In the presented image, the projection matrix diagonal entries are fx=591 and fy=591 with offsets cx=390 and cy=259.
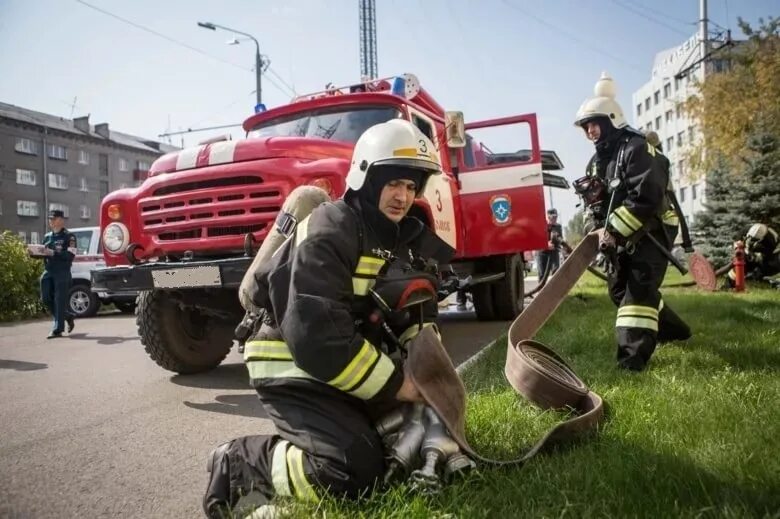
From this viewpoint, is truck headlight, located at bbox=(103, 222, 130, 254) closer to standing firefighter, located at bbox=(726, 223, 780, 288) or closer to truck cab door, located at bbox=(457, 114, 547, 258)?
truck cab door, located at bbox=(457, 114, 547, 258)

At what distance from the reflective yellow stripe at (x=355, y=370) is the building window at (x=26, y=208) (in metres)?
42.6

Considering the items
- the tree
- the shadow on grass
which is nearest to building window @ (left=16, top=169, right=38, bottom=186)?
the shadow on grass

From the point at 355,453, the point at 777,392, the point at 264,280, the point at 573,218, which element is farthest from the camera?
the point at 573,218

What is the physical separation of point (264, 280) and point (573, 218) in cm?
9235

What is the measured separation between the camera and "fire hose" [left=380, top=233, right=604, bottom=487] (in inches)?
84.8

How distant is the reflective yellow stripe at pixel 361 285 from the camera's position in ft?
7.48

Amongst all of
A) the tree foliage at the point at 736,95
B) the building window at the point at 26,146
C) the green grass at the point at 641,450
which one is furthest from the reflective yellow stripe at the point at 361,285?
the building window at the point at 26,146

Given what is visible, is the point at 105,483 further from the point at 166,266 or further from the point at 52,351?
the point at 52,351

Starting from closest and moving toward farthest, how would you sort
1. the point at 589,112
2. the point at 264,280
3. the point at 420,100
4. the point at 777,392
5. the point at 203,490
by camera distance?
the point at 264,280, the point at 203,490, the point at 777,392, the point at 589,112, the point at 420,100

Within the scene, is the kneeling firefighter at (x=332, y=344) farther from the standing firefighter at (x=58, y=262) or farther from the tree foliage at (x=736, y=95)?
the tree foliage at (x=736, y=95)

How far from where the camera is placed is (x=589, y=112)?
421 cm

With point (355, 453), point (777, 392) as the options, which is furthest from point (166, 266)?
point (777, 392)

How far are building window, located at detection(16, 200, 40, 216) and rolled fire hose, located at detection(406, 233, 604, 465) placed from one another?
42.0 m

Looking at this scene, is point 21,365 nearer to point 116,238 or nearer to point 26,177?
point 116,238
